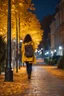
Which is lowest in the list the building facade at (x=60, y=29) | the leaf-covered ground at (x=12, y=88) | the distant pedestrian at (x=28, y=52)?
the leaf-covered ground at (x=12, y=88)

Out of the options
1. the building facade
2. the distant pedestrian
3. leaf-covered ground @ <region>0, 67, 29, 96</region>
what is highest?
the building facade

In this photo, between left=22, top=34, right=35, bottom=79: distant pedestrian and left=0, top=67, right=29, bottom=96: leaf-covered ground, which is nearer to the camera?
left=0, top=67, right=29, bottom=96: leaf-covered ground

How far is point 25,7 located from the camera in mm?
33000

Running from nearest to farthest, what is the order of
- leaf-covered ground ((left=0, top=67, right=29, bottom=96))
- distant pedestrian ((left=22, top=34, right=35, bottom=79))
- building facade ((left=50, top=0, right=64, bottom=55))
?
leaf-covered ground ((left=0, top=67, right=29, bottom=96)) < distant pedestrian ((left=22, top=34, right=35, bottom=79)) < building facade ((left=50, top=0, right=64, bottom=55))

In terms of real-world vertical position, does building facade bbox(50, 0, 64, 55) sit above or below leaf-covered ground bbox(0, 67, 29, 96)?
above

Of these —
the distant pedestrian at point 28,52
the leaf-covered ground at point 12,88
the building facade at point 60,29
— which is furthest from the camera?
the building facade at point 60,29

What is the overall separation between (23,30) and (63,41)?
3022 centimetres

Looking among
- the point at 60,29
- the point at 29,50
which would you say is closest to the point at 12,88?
the point at 29,50

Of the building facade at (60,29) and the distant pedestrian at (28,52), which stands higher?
the building facade at (60,29)

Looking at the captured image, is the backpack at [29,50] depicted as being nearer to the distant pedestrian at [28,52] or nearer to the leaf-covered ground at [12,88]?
the distant pedestrian at [28,52]

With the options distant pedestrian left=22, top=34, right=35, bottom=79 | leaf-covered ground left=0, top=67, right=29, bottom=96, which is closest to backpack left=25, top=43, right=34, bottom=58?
distant pedestrian left=22, top=34, right=35, bottom=79

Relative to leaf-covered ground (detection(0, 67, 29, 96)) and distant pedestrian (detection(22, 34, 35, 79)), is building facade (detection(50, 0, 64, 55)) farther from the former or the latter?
leaf-covered ground (detection(0, 67, 29, 96))

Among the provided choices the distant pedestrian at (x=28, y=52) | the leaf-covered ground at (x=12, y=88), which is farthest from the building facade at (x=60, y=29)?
the leaf-covered ground at (x=12, y=88)

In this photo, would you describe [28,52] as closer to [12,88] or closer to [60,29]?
[12,88]
